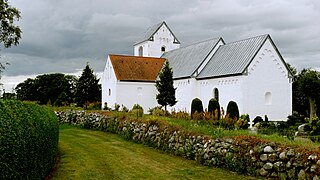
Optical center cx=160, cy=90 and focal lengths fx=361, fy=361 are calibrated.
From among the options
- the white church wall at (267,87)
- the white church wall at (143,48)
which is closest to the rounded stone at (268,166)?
the white church wall at (267,87)

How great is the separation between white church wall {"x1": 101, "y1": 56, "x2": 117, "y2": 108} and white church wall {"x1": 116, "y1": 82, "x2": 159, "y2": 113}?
2.49ft

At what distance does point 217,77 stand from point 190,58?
6674 mm

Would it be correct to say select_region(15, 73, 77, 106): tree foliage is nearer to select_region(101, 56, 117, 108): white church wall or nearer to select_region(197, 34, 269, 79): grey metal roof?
select_region(101, 56, 117, 108): white church wall

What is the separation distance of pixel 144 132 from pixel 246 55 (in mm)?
17736

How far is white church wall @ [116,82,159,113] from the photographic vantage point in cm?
3816

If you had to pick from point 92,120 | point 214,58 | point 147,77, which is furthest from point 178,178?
point 147,77

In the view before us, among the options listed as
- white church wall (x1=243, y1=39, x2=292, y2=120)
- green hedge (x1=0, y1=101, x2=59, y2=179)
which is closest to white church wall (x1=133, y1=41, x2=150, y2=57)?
white church wall (x1=243, y1=39, x2=292, y2=120)

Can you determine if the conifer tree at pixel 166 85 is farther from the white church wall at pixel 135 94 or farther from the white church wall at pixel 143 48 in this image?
the white church wall at pixel 143 48

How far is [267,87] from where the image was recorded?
29.4 m

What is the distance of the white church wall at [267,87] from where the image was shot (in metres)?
28.7

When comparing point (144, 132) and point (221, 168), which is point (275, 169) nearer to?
point (221, 168)

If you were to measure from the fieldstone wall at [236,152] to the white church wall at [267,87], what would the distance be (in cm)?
1592

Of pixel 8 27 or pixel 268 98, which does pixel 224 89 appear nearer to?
pixel 268 98

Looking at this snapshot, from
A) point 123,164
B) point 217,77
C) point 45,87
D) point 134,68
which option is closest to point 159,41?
point 134,68
